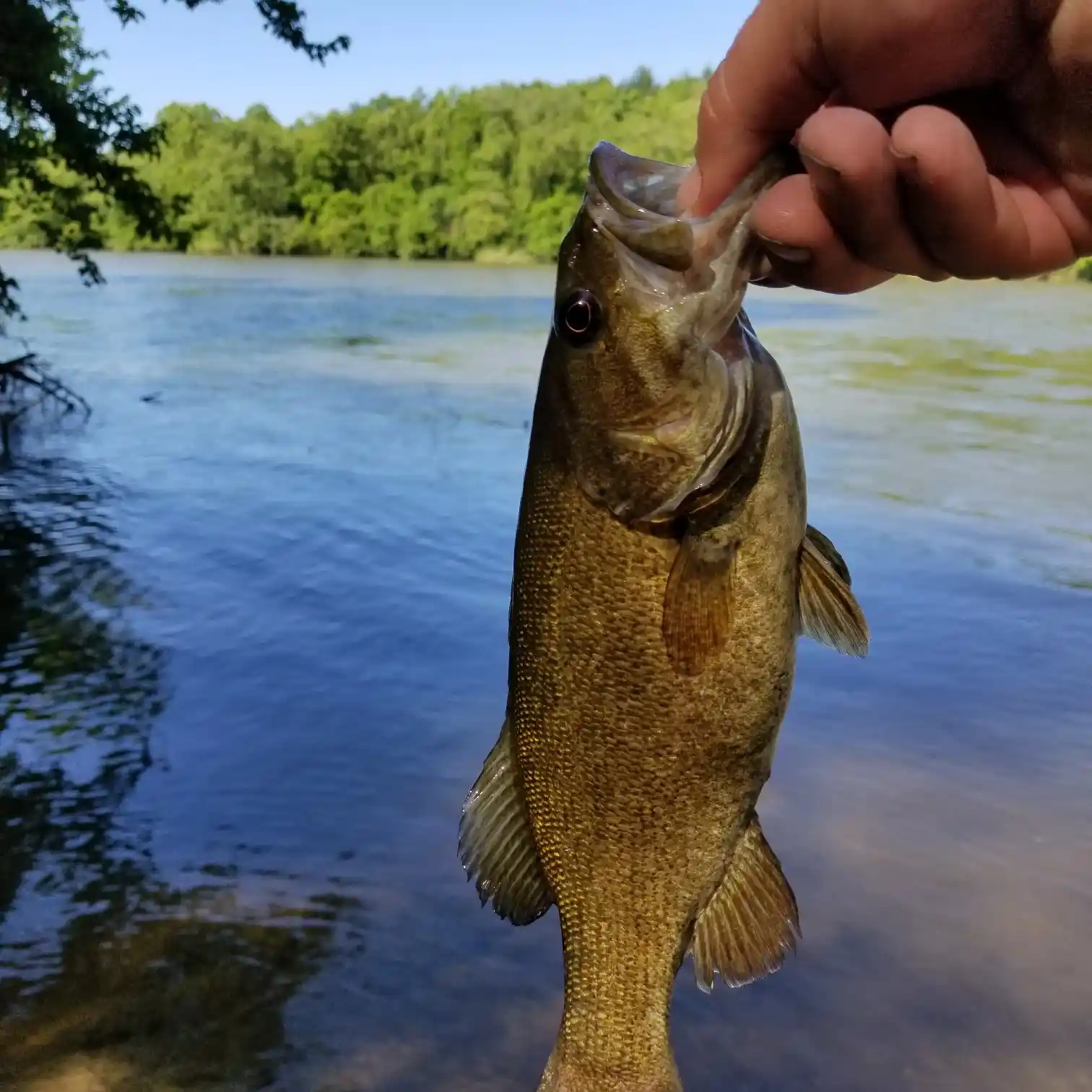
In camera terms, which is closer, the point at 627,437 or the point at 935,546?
the point at 627,437

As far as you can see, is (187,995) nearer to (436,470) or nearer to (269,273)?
(436,470)

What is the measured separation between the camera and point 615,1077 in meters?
2.34

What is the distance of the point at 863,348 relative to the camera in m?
28.1

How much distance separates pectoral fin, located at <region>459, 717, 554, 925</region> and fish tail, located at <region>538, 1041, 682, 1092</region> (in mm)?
357

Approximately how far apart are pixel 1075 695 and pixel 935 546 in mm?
3533

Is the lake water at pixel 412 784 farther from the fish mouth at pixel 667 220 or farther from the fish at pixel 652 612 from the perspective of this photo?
the fish mouth at pixel 667 220

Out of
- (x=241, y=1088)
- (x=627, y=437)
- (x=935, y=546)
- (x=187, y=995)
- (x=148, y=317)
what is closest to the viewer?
(x=627, y=437)

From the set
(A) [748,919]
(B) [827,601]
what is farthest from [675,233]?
(A) [748,919]

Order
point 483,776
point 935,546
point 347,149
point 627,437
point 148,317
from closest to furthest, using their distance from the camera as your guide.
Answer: point 627,437 < point 483,776 < point 935,546 < point 148,317 < point 347,149

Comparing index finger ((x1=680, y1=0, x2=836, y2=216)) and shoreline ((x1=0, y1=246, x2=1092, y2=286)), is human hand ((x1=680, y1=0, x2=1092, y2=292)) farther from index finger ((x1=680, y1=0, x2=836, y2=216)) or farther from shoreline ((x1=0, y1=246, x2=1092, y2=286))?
shoreline ((x1=0, y1=246, x2=1092, y2=286))

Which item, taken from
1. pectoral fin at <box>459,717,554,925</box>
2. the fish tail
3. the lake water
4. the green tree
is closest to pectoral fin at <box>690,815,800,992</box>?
the fish tail

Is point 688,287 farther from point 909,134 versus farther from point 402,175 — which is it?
point 402,175

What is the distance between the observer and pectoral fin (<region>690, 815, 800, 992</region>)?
2244 mm

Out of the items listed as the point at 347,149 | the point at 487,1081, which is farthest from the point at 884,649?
the point at 347,149
